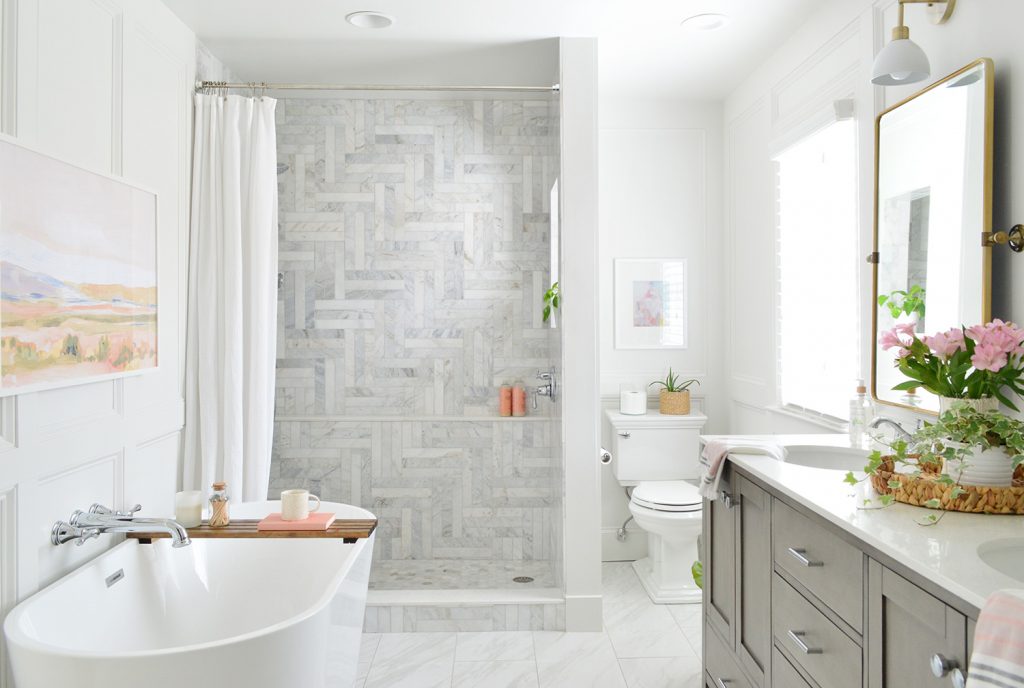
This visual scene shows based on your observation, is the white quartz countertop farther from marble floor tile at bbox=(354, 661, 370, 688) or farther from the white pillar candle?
the white pillar candle

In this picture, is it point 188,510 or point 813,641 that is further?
point 188,510

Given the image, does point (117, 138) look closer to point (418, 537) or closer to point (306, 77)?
point (306, 77)

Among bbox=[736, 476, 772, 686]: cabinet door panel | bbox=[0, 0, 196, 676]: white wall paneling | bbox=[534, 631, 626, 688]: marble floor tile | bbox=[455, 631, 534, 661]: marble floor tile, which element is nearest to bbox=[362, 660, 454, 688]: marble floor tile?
bbox=[455, 631, 534, 661]: marble floor tile

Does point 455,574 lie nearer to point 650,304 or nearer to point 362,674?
point 362,674

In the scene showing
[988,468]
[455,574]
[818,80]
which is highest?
[818,80]

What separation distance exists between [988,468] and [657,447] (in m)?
2.28

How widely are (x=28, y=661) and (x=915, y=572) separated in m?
1.87

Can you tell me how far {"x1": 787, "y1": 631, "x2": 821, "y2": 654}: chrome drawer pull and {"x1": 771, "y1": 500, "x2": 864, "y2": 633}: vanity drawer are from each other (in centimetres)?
12

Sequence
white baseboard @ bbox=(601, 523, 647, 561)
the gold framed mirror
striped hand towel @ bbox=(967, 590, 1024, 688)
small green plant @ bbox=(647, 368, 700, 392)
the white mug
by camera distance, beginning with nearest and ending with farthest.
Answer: striped hand towel @ bbox=(967, 590, 1024, 688)
the gold framed mirror
the white mug
small green plant @ bbox=(647, 368, 700, 392)
white baseboard @ bbox=(601, 523, 647, 561)

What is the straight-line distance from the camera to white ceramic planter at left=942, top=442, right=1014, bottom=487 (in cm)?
155

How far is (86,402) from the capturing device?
226 centimetres

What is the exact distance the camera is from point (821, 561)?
5.40ft

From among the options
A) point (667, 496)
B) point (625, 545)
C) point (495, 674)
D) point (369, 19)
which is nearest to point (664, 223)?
point (667, 496)

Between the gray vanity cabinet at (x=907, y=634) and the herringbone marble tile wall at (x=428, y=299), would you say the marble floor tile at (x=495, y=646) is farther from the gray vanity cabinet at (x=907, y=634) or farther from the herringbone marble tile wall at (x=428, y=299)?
the gray vanity cabinet at (x=907, y=634)
